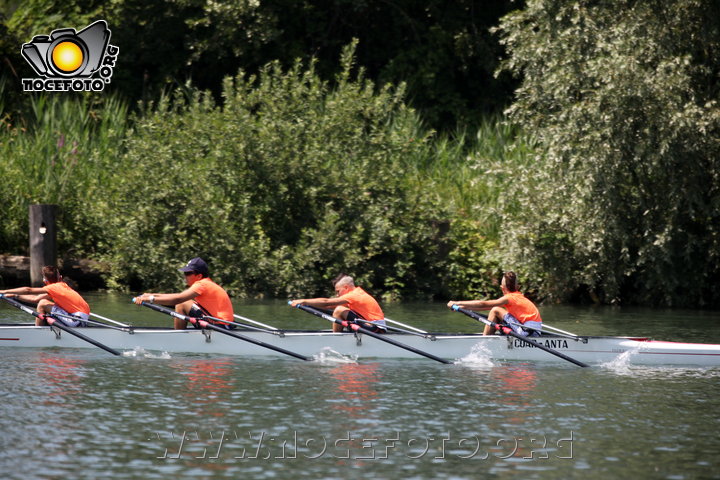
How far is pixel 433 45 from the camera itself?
1531 inches

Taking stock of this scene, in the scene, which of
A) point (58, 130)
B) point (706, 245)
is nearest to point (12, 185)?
point (58, 130)

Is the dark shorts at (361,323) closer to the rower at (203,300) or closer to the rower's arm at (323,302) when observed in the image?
the rower's arm at (323,302)

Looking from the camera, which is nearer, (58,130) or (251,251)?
(251,251)

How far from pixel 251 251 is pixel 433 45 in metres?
13.9

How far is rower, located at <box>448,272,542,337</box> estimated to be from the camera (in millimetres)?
17594

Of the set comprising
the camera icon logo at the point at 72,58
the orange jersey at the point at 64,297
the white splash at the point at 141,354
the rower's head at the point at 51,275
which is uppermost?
the camera icon logo at the point at 72,58

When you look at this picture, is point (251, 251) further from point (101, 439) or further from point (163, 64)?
point (101, 439)

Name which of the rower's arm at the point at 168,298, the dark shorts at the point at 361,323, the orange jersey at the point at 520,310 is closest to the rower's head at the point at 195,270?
the rower's arm at the point at 168,298

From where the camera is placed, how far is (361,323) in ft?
58.7

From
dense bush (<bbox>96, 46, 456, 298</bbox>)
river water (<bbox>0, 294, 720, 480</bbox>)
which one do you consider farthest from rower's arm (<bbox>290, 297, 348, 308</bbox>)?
dense bush (<bbox>96, 46, 456, 298</bbox>)

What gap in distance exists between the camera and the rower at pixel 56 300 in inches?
717

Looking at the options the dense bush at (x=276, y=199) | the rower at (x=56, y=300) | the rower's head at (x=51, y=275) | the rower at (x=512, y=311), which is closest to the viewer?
the rower at (x=512, y=311)

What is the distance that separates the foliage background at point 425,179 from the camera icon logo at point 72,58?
3.78 ft

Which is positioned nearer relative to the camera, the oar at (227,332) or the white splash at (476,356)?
the oar at (227,332)
